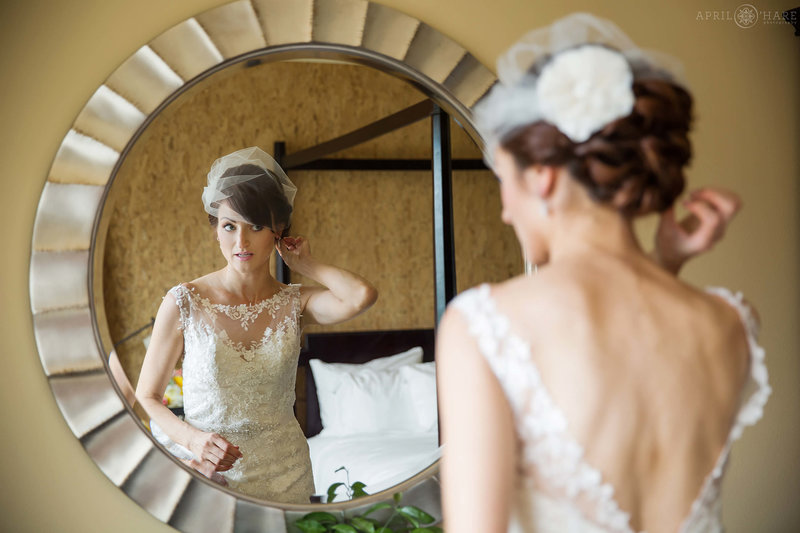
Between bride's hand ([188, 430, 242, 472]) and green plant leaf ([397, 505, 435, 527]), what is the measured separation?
369 mm

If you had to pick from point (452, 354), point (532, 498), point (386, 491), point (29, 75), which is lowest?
point (386, 491)

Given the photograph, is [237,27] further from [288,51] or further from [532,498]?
[532,498]

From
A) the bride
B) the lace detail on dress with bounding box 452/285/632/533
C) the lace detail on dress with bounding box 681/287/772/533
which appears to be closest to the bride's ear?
the bride

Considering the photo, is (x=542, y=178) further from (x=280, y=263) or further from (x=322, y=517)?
(x=322, y=517)

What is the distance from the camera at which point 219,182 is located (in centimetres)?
149

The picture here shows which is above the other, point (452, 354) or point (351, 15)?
point (351, 15)

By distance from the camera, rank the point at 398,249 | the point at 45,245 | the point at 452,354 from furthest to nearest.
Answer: the point at 398,249 → the point at 45,245 → the point at 452,354

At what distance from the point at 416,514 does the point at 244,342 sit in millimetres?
510

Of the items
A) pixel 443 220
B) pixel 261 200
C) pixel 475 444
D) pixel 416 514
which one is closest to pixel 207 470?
pixel 416 514

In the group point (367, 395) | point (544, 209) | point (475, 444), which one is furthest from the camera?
point (367, 395)

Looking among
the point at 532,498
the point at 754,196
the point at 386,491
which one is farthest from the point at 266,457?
the point at 754,196

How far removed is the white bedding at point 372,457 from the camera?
153 cm

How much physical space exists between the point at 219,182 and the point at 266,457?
58cm

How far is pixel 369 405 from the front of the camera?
5.43 ft
